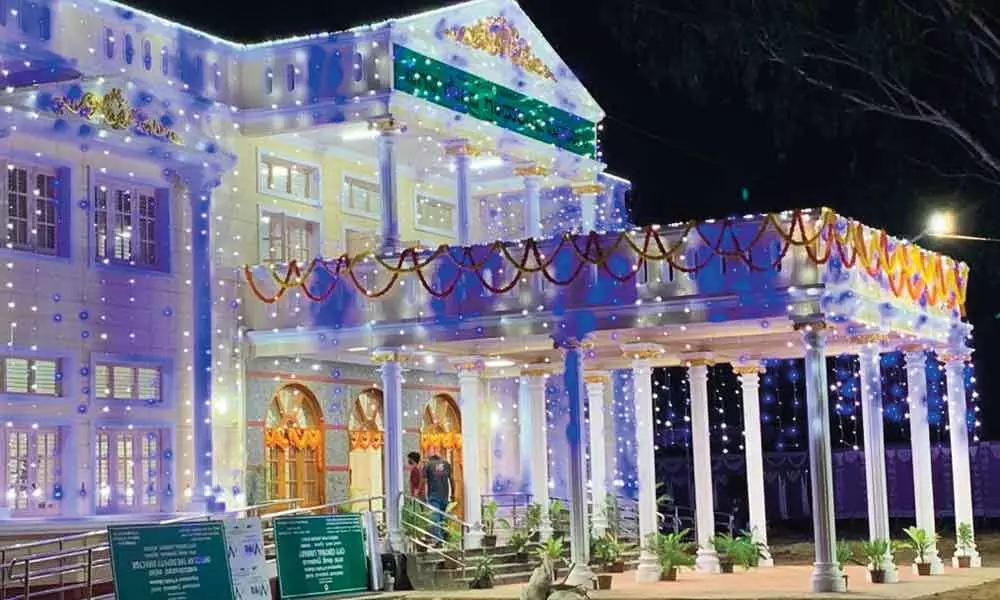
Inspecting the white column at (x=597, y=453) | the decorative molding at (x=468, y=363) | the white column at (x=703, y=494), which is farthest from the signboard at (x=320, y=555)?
the white column at (x=597, y=453)

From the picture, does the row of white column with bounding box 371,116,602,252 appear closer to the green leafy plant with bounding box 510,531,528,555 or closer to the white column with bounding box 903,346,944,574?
the green leafy plant with bounding box 510,531,528,555

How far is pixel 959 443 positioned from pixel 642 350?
626 cm

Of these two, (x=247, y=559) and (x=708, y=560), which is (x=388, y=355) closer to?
(x=708, y=560)

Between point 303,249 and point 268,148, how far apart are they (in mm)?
2109

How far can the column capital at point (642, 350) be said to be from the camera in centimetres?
2966

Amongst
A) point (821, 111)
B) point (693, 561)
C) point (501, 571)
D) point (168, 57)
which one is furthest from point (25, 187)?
point (821, 111)

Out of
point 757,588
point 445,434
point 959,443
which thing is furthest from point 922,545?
point 445,434

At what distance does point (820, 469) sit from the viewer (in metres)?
25.6

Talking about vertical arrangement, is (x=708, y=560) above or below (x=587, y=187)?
below

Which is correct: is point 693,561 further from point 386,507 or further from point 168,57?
point 168,57

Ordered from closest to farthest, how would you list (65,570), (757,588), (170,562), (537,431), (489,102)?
(170,562) → (65,570) → (757,588) → (489,102) → (537,431)

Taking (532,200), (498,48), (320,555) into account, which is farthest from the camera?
(532,200)

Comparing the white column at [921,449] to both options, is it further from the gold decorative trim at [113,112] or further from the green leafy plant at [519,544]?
the gold decorative trim at [113,112]

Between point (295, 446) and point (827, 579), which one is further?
point (295, 446)
